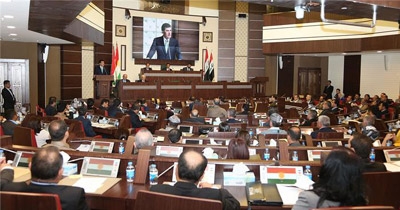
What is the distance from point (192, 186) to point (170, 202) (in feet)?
0.80

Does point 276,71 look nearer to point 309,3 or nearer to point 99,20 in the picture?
point 99,20

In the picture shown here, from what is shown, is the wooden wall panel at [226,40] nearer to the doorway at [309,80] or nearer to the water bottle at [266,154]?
the doorway at [309,80]

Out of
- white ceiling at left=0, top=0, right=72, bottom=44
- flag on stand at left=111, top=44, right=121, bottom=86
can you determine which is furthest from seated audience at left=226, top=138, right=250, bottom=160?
flag on stand at left=111, top=44, right=121, bottom=86

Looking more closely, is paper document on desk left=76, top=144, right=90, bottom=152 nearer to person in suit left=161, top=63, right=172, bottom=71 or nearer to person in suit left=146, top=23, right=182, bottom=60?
person in suit left=161, top=63, right=172, bottom=71

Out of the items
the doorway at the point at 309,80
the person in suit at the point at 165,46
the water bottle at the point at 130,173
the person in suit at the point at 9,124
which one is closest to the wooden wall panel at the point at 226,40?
the person in suit at the point at 165,46

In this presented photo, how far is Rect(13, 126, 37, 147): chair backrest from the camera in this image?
5688 millimetres

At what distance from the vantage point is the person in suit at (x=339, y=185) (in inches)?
97.0

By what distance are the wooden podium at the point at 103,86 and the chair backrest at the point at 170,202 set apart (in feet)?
36.0

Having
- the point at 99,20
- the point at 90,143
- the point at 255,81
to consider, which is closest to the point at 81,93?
the point at 99,20

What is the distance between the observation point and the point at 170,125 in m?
7.55

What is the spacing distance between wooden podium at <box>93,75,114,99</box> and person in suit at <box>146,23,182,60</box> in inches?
179

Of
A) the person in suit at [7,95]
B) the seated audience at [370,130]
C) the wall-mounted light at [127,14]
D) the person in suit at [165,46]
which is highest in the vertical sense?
the wall-mounted light at [127,14]

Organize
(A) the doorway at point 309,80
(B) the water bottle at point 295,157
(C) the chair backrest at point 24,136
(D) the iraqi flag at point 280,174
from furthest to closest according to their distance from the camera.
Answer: (A) the doorway at point 309,80, (C) the chair backrest at point 24,136, (B) the water bottle at point 295,157, (D) the iraqi flag at point 280,174

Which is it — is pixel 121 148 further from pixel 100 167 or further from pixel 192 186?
pixel 192 186
